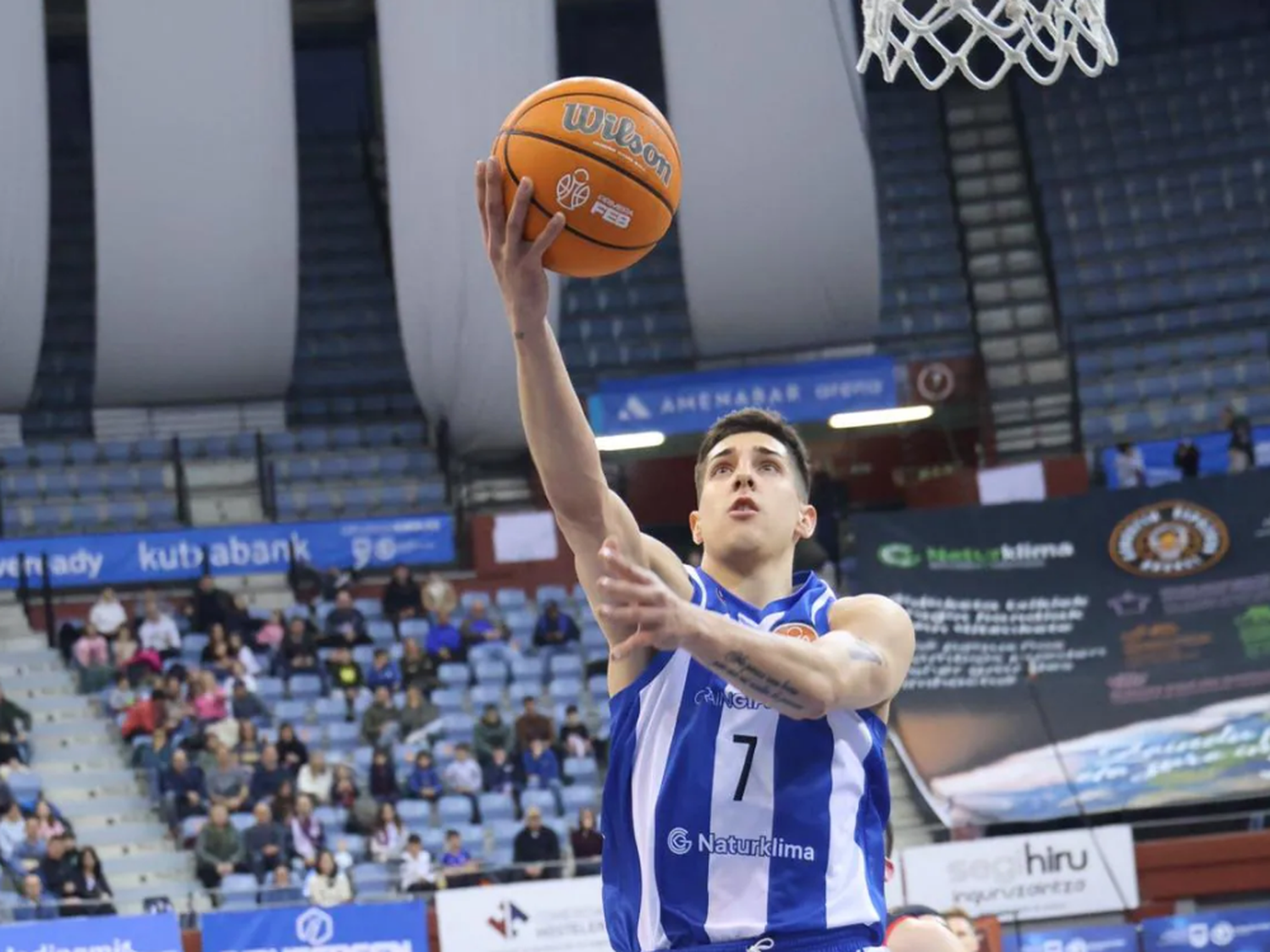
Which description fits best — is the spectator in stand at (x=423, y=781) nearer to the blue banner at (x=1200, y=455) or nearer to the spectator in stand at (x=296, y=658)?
the spectator in stand at (x=296, y=658)

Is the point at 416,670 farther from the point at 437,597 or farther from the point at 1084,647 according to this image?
the point at 1084,647

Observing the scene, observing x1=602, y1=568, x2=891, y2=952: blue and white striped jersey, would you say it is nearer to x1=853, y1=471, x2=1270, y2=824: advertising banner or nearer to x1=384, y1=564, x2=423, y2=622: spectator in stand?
x1=853, y1=471, x2=1270, y2=824: advertising banner

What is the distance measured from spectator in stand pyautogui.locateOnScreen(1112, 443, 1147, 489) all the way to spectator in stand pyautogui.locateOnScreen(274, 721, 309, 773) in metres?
8.39

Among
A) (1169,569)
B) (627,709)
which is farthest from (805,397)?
(627,709)

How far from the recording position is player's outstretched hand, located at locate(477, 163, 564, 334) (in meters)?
4.12

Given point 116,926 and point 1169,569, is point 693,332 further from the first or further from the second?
point 116,926

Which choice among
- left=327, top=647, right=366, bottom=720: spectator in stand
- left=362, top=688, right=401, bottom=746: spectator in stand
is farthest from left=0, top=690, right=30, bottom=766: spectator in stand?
left=362, top=688, right=401, bottom=746: spectator in stand

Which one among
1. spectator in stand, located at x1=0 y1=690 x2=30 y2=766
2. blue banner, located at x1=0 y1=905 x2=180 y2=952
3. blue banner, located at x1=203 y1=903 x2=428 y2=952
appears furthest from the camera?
spectator in stand, located at x1=0 y1=690 x2=30 y2=766

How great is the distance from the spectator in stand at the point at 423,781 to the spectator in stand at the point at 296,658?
5.59 ft

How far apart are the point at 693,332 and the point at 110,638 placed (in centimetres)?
609

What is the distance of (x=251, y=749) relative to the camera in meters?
16.4

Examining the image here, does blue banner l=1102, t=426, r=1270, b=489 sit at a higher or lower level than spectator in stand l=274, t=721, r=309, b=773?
higher

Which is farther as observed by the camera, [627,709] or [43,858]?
[43,858]

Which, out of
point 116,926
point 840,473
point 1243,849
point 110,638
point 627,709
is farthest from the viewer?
point 840,473
